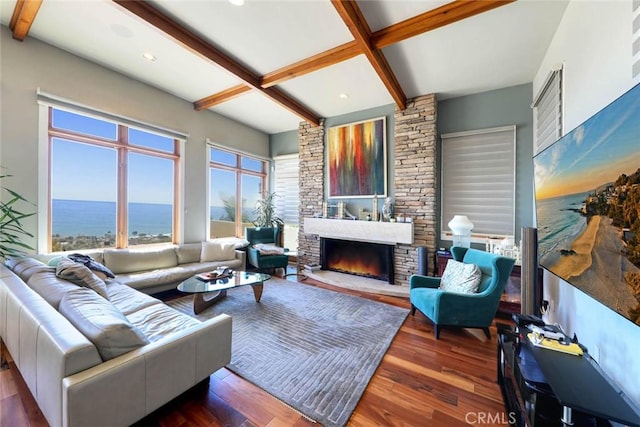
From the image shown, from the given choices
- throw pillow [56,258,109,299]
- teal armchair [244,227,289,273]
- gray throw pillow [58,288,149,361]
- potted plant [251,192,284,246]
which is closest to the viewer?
gray throw pillow [58,288,149,361]

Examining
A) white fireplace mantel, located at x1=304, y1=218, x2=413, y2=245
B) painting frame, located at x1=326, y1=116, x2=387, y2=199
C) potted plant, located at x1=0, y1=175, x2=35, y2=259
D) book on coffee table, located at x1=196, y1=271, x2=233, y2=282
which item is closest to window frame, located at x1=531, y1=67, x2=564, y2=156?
white fireplace mantel, located at x1=304, y1=218, x2=413, y2=245

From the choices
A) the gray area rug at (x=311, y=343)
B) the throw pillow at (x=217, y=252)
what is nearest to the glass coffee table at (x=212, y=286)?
the gray area rug at (x=311, y=343)

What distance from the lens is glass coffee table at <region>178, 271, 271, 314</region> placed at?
2.76 metres

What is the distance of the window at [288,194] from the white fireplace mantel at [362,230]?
0.92 meters

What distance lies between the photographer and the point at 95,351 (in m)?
1.19

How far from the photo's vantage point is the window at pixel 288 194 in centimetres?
581

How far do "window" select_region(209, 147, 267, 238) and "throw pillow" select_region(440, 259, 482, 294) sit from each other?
439cm

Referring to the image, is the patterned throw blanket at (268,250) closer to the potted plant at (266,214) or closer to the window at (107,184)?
the potted plant at (266,214)

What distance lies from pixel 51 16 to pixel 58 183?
6.35ft

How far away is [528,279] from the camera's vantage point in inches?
83.0

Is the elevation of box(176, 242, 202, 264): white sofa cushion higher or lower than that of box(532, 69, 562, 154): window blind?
lower

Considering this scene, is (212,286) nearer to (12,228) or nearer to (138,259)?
(138,259)

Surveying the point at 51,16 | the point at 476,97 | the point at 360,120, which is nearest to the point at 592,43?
the point at 476,97

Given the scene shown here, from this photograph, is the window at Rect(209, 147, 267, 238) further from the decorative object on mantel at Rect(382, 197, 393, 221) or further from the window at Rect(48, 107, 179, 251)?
the decorative object on mantel at Rect(382, 197, 393, 221)
